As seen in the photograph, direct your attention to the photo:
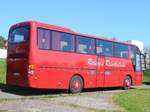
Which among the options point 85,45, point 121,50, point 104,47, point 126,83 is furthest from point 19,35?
point 126,83

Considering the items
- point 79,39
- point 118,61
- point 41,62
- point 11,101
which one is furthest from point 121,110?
point 118,61

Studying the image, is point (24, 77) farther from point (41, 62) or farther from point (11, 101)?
point (11, 101)

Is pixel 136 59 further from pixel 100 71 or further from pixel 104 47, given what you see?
pixel 100 71

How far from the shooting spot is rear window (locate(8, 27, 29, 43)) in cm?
1758

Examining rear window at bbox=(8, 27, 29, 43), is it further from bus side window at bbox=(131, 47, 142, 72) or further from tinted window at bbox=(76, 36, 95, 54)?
bus side window at bbox=(131, 47, 142, 72)

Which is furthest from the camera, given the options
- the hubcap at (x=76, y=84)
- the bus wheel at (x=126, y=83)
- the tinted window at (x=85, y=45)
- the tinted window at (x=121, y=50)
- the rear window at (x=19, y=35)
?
the bus wheel at (x=126, y=83)

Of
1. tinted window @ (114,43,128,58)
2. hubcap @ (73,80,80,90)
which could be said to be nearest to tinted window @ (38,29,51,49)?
hubcap @ (73,80,80,90)

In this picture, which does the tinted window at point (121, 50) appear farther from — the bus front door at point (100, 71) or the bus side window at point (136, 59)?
the bus front door at point (100, 71)

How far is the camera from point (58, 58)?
18312mm

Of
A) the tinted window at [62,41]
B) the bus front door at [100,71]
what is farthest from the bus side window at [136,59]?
the tinted window at [62,41]

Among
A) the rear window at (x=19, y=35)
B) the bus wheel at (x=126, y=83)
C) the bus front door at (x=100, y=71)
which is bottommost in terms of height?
Answer: the bus wheel at (x=126, y=83)

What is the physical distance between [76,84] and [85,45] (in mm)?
2035

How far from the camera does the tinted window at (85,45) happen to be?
19688mm

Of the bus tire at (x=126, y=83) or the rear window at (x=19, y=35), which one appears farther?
the bus tire at (x=126, y=83)
